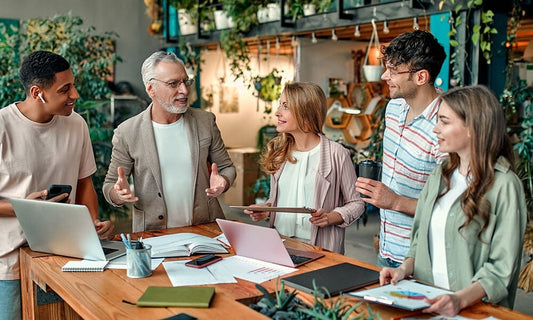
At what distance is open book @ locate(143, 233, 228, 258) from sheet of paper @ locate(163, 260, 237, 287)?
11 cm

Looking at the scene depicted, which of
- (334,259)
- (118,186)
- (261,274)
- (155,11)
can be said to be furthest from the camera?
(155,11)

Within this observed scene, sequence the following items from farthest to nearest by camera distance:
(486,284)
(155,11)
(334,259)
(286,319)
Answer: (155,11) → (334,259) → (486,284) → (286,319)

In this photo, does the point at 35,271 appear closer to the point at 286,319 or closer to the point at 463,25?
the point at 286,319

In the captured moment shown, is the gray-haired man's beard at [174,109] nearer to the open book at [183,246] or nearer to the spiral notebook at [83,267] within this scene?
the open book at [183,246]

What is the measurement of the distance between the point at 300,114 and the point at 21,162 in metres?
1.36

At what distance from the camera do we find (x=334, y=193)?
3.13 metres

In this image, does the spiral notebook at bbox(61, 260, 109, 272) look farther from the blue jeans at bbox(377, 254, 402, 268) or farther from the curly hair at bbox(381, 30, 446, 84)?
the curly hair at bbox(381, 30, 446, 84)

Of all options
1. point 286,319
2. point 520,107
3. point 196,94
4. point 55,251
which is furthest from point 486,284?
point 196,94

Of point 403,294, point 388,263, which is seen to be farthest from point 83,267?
point 388,263

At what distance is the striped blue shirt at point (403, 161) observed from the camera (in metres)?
2.70

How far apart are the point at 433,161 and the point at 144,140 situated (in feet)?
4.82

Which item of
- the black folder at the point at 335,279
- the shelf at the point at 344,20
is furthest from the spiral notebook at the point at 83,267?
the shelf at the point at 344,20

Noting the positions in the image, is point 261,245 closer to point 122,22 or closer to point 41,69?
point 41,69

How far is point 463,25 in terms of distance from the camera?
523 cm
